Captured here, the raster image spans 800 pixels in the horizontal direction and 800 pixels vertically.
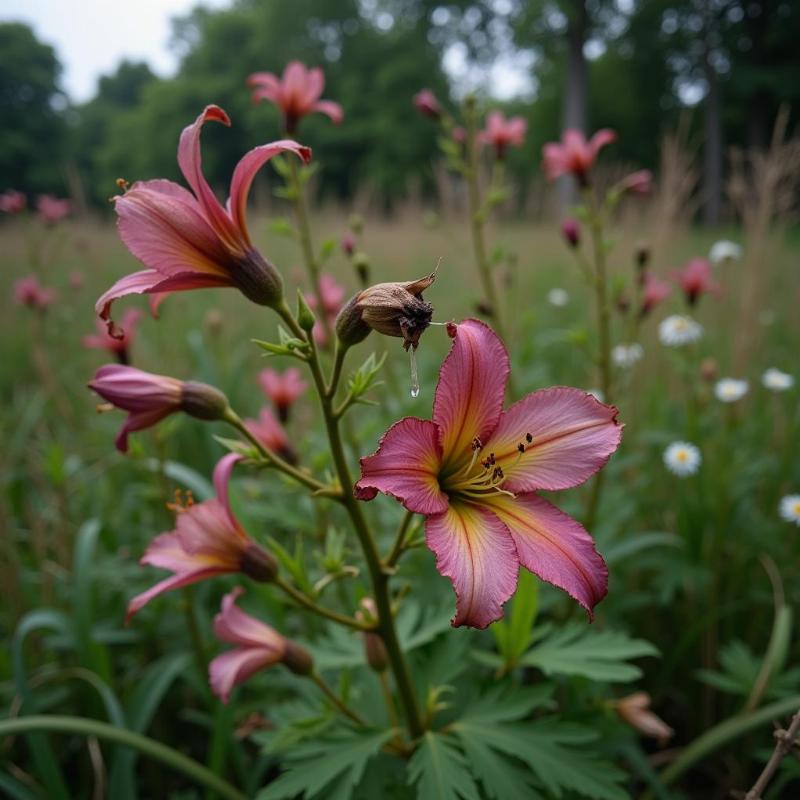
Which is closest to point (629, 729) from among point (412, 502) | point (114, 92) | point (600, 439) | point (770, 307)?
point (600, 439)

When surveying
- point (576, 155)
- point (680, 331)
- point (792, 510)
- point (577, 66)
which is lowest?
point (792, 510)

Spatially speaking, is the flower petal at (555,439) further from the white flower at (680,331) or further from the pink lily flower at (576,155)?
the white flower at (680,331)

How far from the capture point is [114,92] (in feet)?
157

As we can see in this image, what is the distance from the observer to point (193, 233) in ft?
3.33

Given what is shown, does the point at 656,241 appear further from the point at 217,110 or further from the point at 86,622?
the point at 86,622

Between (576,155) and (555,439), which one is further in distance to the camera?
(576,155)

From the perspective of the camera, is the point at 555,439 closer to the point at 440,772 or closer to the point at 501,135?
the point at 440,772

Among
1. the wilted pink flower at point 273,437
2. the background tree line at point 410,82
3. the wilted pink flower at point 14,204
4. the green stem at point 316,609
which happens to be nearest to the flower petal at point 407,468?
the green stem at point 316,609

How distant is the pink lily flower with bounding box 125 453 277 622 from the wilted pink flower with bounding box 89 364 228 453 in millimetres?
132

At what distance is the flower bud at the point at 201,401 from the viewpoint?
43.4 inches

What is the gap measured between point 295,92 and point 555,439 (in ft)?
5.36

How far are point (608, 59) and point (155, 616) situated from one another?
29.2 meters

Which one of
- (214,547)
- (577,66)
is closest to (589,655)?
(214,547)

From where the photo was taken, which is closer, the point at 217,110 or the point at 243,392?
the point at 217,110
